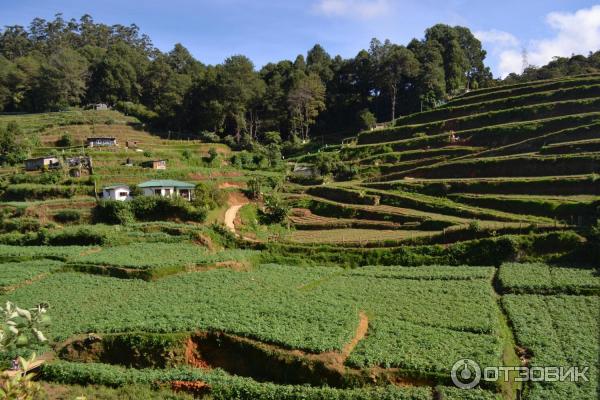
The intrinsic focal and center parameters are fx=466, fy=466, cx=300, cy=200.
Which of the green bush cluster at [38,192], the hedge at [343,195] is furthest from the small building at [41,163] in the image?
the hedge at [343,195]

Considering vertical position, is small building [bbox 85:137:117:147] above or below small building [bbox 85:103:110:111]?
below

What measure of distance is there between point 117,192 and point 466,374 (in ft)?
118

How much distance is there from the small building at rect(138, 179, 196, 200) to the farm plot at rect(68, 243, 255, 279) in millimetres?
9322

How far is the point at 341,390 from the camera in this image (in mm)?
16531

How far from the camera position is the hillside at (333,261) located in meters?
18.1

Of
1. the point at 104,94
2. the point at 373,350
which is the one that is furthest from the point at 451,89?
the point at 373,350

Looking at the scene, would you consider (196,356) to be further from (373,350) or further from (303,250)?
(303,250)

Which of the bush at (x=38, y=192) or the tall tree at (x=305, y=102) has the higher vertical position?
the tall tree at (x=305, y=102)

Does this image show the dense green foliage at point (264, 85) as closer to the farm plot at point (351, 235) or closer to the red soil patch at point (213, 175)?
the red soil patch at point (213, 175)

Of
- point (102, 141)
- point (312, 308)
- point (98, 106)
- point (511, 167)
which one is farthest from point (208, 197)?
point (98, 106)

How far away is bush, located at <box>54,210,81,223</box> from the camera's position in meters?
40.4

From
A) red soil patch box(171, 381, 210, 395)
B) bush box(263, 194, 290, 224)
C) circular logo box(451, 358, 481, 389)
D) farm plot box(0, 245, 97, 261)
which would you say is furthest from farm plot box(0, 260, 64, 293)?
circular logo box(451, 358, 481, 389)

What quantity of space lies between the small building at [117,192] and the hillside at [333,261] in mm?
1339

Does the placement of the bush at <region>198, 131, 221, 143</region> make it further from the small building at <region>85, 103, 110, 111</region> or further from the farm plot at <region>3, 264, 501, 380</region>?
the farm plot at <region>3, 264, 501, 380</region>
